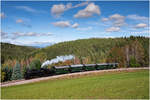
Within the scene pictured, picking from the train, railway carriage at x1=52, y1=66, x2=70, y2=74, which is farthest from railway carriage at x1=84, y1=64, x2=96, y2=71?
railway carriage at x1=52, y1=66, x2=70, y2=74

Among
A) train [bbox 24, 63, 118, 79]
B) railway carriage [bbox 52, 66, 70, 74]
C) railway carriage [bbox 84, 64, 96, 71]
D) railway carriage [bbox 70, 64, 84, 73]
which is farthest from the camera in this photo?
railway carriage [bbox 84, 64, 96, 71]

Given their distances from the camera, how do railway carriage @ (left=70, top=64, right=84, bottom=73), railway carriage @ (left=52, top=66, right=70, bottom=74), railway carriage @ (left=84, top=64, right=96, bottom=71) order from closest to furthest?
railway carriage @ (left=52, top=66, right=70, bottom=74) < railway carriage @ (left=70, top=64, right=84, bottom=73) < railway carriage @ (left=84, top=64, right=96, bottom=71)

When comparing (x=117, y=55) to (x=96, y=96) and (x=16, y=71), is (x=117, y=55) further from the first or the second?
(x=96, y=96)

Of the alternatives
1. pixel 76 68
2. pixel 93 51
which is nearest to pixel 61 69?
pixel 76 68

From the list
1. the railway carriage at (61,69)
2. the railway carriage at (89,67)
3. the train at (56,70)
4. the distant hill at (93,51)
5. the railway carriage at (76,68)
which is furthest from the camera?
the distant hill at (93,51)

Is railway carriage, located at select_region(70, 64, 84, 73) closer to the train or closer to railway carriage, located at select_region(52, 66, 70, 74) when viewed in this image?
the train

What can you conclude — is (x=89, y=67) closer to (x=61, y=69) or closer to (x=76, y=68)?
(x=76, y=68)

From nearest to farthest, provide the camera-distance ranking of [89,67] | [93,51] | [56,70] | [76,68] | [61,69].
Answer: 1. [56,70]
2. [61,69]
3. [76,68]
4. [89,67]
5. [93,51]

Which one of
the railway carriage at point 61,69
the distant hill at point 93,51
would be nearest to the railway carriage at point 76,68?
the railway carriage at point 61,69

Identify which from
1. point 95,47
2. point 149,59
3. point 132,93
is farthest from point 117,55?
point 95,47

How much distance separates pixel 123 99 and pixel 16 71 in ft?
117

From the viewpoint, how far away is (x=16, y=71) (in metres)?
38.5

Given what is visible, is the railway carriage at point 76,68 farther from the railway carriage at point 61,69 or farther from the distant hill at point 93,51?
the distant hill at point 93,51

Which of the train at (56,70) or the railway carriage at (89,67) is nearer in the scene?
the train at (56,70)
